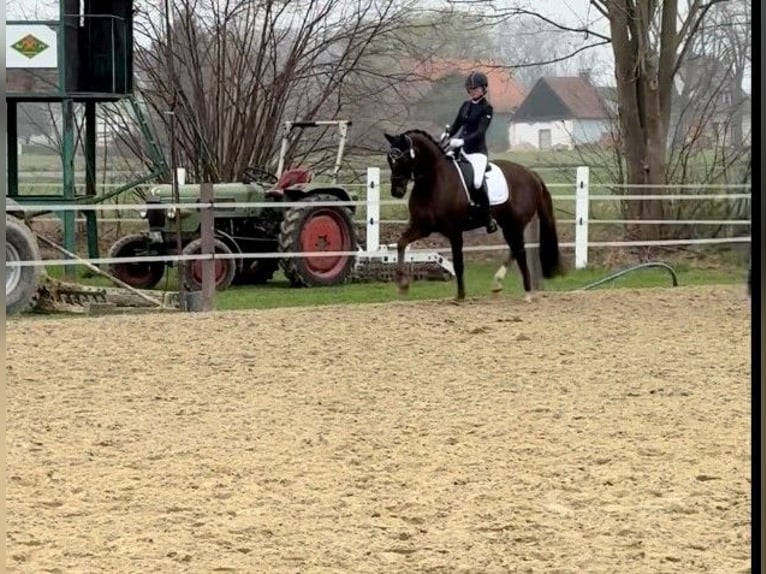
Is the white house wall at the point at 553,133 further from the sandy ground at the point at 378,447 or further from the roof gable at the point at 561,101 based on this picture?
the sandy ground at the point at 378,447

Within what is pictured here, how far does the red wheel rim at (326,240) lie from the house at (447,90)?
3854 mm

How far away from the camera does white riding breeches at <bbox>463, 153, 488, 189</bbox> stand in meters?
9.43

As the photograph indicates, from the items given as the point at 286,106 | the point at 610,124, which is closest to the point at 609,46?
the point at 610,124

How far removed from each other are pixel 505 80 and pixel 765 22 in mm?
14656

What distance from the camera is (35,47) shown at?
10.6 metres

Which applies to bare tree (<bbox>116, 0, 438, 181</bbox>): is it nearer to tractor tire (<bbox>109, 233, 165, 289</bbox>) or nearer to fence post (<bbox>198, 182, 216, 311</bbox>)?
tractor tire (<bbox>109, 233, 165, 289</bbox>)

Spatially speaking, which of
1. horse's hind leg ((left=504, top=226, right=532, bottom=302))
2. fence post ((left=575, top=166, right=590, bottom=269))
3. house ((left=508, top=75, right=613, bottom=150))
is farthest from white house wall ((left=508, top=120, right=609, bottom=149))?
horse's hind leg ((left=504, top=226, right=532, bottom=302))

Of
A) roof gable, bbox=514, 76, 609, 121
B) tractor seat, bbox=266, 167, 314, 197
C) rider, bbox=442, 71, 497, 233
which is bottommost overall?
tractor seat, bbox=266, 167, 314, 197

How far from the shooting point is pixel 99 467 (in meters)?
4.30

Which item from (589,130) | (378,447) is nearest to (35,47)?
(589,130)

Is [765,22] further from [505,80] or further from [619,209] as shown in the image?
[505,80]

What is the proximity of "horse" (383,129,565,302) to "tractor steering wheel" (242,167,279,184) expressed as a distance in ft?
9.49

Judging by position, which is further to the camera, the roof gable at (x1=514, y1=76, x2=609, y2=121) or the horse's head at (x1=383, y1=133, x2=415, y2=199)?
the roof gable at (x1=514, y1=76, x2=609, y2=121)

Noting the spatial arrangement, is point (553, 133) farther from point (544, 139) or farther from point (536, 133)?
point (536, 133)
